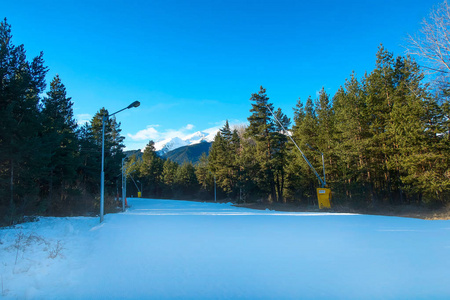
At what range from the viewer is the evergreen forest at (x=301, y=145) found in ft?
51.5

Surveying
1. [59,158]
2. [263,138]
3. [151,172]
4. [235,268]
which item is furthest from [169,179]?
[235,268]

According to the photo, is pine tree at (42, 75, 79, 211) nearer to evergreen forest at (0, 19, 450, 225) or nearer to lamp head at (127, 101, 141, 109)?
evergreen forest at (0, 19, 450, 225)

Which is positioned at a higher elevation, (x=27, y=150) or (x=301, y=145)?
(x=301, y=145)

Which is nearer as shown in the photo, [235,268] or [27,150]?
[235,268]

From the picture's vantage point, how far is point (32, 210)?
15688 mm

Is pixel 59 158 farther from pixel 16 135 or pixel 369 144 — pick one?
pixel 369 144

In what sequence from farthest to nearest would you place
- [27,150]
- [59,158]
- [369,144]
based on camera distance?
[369,144], [59,158], [27,150]

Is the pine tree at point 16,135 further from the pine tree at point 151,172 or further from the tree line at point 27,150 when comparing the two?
the pine tree at point 151,172

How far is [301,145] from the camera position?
3753 cm

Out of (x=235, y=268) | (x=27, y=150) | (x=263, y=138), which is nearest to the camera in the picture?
(x=235, y=268)

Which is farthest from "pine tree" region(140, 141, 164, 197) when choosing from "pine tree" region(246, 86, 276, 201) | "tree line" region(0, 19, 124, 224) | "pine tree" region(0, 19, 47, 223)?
"pine tree" region(0, 19, 47, 223)

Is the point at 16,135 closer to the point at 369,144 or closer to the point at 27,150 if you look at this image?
the point at 27,150

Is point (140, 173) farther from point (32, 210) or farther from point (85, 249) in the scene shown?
point (85, 249)

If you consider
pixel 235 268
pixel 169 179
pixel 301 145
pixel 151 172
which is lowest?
pixel 235 268
